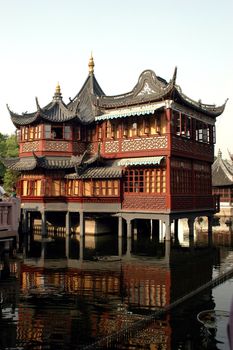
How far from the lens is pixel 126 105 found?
2789 centimetres

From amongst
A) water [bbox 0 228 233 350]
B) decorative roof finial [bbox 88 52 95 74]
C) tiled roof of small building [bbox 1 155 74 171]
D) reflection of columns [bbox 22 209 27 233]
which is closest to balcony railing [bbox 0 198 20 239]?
water [bbox 0 228 233 350]

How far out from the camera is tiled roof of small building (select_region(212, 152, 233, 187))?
51481 millimetres

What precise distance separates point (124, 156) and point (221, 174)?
27.8 meters

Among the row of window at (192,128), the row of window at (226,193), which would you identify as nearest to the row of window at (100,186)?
the row of window at (192,128)

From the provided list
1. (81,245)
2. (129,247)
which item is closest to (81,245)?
(81,245)

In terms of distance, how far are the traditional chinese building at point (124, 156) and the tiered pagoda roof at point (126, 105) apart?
70mm

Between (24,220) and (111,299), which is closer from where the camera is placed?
(111,299)

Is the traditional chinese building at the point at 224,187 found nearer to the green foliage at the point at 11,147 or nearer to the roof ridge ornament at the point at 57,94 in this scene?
the roof ridge ornament at the point at 57,94

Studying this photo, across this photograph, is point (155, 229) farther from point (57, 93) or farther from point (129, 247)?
point (57, 93)

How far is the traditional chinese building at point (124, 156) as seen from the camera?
2647cm

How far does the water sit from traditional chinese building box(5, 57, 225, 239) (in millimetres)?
4366

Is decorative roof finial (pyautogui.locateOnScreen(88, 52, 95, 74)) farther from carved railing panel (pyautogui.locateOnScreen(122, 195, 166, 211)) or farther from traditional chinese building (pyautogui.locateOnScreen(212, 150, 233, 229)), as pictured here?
traditional chinese building (pyautogui.locateOnScreen(212, 150, 233, 229))

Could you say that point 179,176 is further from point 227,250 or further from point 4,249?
point 4,249

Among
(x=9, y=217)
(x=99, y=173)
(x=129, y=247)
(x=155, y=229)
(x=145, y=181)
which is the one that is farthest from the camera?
(x=155, y=229)
